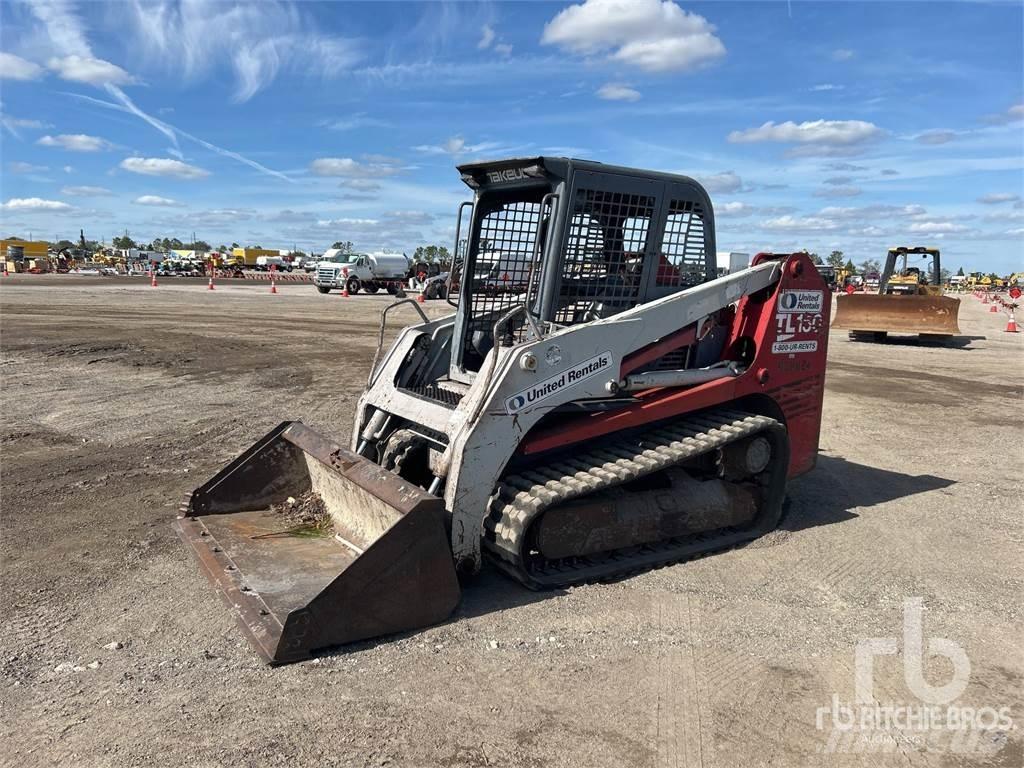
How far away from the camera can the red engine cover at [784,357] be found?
5359 millimetres

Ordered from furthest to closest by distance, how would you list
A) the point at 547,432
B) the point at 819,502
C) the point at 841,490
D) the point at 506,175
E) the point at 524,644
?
the point at 841,490, the point at 819,502, the point at 506,175, the point at 547,432, the point at 524,644

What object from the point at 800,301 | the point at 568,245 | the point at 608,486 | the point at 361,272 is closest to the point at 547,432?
the point at 608,486

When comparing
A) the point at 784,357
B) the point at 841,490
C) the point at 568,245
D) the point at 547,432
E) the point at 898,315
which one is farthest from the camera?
the point at 898,315

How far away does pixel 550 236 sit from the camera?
16.2 ft

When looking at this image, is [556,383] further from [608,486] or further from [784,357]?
[784,357]

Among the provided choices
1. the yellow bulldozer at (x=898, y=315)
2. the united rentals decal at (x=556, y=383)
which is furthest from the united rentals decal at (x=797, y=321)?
the yellow bulldozer at (x=898, y=315)

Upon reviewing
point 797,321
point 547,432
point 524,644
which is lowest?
point 524,644

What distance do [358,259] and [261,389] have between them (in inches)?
1197

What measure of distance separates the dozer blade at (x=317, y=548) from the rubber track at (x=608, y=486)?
42 cm

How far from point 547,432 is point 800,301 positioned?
2.38m

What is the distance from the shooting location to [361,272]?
3944cm

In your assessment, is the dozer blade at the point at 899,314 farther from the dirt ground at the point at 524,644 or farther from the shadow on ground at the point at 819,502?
the shadow on ground at the point at 819,502

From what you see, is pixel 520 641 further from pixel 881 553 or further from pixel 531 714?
pixel 881 553

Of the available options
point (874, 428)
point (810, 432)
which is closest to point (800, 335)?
point (810, 432)
